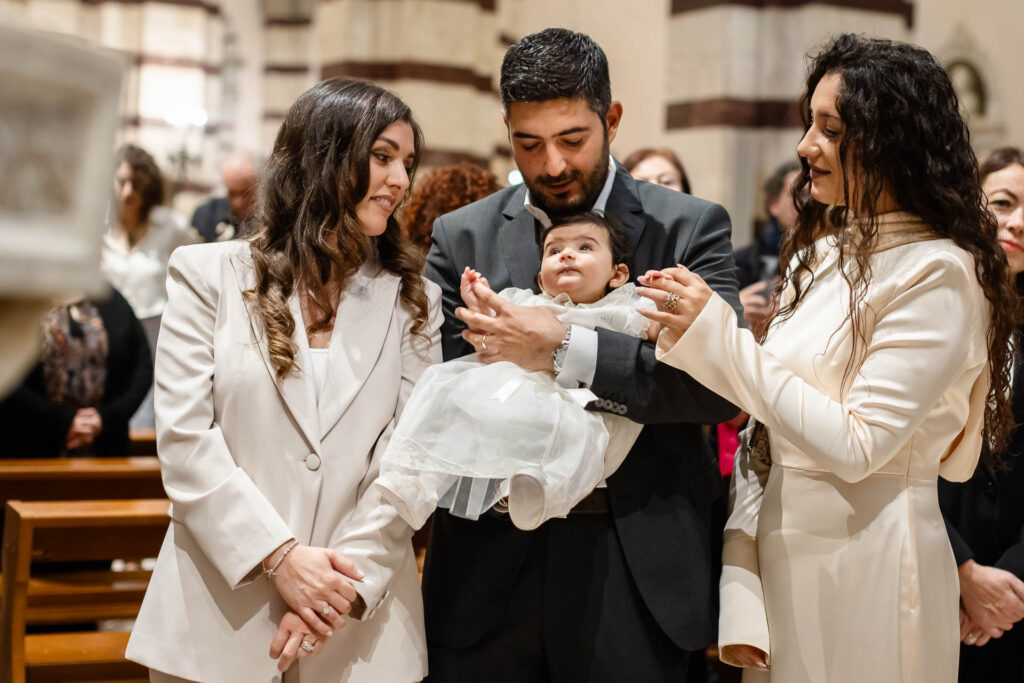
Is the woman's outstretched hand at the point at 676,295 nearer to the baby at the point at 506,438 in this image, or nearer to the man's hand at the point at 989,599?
the baby at the point at 506,438

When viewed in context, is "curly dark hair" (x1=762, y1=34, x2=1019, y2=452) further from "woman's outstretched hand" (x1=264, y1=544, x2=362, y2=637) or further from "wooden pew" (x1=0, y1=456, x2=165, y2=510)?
"wooden pew" (x1=0, y1=456, x2=165, y2=510)

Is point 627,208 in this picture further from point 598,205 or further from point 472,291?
point 472,291

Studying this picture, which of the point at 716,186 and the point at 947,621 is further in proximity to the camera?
the point at 716,186

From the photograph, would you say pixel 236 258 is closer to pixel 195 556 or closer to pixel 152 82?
pixel 195 556

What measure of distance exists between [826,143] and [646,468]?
0.81m

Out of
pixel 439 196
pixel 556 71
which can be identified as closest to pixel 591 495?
pixel 556 71

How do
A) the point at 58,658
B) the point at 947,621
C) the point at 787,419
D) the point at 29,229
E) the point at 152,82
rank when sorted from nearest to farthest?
the point at 29,229
the point at 787,419
the point at 947,621
the point at 58,658
the point at 152,82

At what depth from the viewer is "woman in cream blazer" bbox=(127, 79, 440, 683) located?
221 cm

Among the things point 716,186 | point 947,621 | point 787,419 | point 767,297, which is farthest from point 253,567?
point 716,186

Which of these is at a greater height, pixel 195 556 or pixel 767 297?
pixel 767 297

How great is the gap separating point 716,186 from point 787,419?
5.38 m

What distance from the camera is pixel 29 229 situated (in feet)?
1.86

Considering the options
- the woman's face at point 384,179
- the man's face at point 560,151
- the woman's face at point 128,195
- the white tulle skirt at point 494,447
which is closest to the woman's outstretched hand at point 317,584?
the white tulle skirt at point 494,447

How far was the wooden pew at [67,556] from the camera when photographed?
11.5 ft
